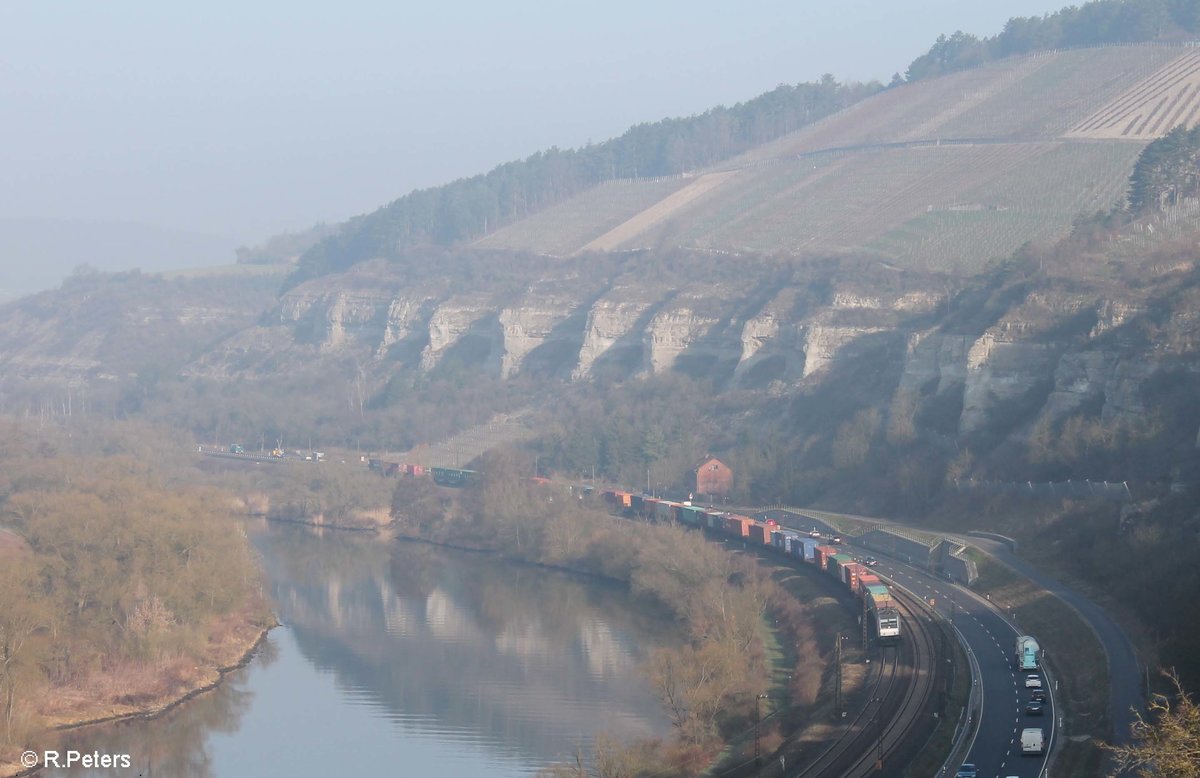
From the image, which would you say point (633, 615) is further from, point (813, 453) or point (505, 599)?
point (813, 453)

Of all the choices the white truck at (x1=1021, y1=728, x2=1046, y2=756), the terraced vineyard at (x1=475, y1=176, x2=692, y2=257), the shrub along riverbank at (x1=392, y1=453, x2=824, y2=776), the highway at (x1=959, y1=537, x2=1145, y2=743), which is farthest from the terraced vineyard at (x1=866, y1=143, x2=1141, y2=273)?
the white truck at (x1=1021, y1=728, x2=1046, y2=756)

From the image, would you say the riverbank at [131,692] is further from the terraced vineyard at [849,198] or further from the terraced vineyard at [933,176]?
the terraced vineyard at [849,198]

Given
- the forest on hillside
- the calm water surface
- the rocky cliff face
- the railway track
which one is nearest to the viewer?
the railway track

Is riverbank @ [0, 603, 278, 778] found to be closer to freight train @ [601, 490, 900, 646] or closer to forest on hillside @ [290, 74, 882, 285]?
freight train @ [601, 490, 900, 646]

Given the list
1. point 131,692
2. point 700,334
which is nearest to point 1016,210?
point 700,334

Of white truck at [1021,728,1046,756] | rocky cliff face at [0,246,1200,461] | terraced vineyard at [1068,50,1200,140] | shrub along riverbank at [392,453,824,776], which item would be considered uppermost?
terraced vineyard at [1068,50,1200,140]

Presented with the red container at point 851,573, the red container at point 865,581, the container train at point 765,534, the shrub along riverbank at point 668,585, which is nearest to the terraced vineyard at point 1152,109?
the container train at point 765,534
